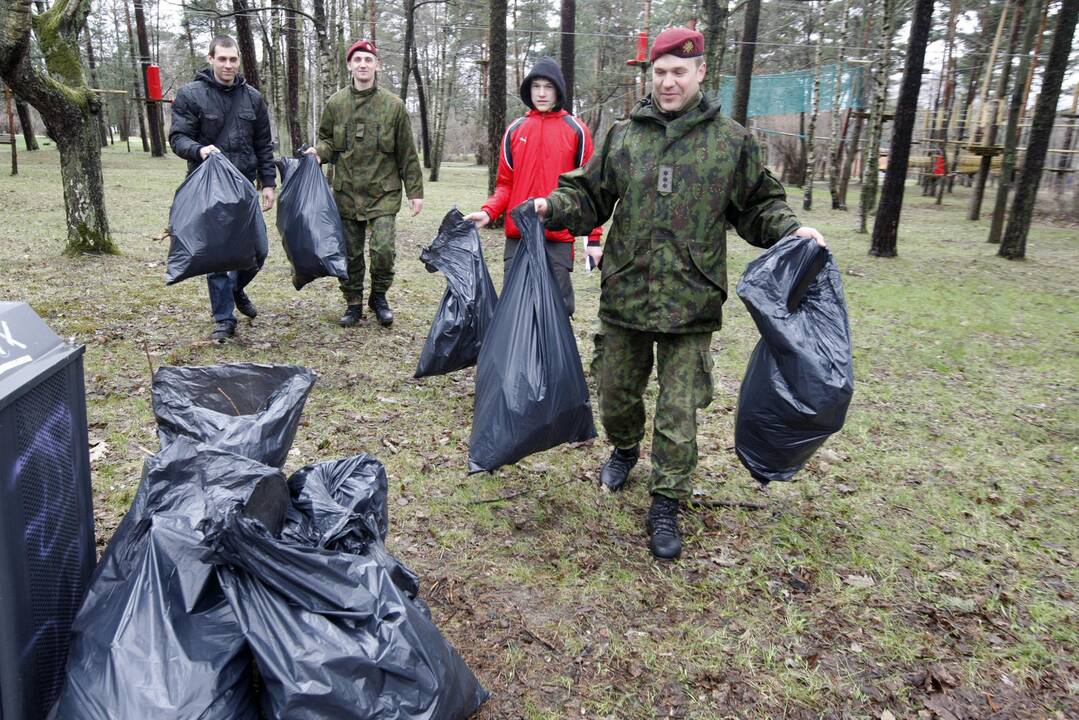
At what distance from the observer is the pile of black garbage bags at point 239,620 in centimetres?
154

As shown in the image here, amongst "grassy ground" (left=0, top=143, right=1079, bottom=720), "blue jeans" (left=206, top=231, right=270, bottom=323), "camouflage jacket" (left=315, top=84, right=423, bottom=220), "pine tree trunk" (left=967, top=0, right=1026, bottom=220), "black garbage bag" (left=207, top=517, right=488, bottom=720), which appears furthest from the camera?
"pine tree trunk" (left=967, top=0, right=1026, bottom=220)

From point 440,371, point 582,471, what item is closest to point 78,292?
point 440,371

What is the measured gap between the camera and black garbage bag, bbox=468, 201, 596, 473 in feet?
9.30

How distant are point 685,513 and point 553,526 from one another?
2.09 ft

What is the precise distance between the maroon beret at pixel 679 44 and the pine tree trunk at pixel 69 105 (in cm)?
660

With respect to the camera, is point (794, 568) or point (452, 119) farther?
point (452, 119)

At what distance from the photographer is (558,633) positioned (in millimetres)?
2600

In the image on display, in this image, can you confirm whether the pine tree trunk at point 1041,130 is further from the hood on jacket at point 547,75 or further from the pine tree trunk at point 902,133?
the hood on jacket at point 547,75

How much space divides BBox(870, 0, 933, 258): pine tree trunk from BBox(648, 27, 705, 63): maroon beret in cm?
874

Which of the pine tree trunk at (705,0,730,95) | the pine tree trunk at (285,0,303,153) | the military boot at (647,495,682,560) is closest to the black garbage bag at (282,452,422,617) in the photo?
the military boot at (647,495,682,560)

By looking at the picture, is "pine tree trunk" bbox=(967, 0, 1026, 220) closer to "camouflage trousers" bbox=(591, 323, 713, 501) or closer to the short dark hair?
the short dark hair

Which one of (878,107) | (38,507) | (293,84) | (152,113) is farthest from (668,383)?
(152,113)

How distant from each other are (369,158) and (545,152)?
1.60 meters

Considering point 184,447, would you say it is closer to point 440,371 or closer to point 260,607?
point 260,607
